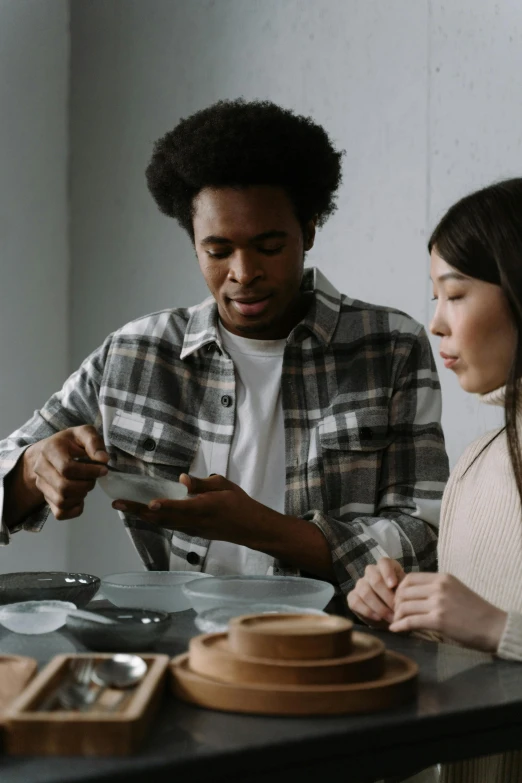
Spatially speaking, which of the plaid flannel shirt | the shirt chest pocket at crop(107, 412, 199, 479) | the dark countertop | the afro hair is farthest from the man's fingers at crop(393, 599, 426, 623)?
the afro hair

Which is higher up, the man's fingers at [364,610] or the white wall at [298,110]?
the white wall at [298,110]

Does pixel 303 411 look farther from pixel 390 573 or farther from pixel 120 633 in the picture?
pixel 120 633

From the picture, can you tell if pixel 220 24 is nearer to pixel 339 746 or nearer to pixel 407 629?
pixel 407 629

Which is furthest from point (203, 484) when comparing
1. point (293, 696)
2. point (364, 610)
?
point (293, 696)

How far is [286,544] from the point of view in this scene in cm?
168

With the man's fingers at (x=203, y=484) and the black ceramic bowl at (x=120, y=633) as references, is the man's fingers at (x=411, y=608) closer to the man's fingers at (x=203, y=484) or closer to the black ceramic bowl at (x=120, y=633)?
the black ceramic bowl at (x=120, y=633)

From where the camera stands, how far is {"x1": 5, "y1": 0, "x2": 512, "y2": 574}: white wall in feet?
7.88

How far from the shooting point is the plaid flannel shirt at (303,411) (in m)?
1.93

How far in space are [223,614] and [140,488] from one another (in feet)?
1.52

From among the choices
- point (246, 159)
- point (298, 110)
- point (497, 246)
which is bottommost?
point (497, 246)

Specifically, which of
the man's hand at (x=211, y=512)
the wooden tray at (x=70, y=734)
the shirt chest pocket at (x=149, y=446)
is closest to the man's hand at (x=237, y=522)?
the man's hand at (x=211, y=512)

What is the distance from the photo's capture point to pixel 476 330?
55.1 inches

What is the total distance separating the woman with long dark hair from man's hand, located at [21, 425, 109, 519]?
543 millimetres

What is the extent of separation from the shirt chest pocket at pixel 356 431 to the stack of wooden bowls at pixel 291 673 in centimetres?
98
